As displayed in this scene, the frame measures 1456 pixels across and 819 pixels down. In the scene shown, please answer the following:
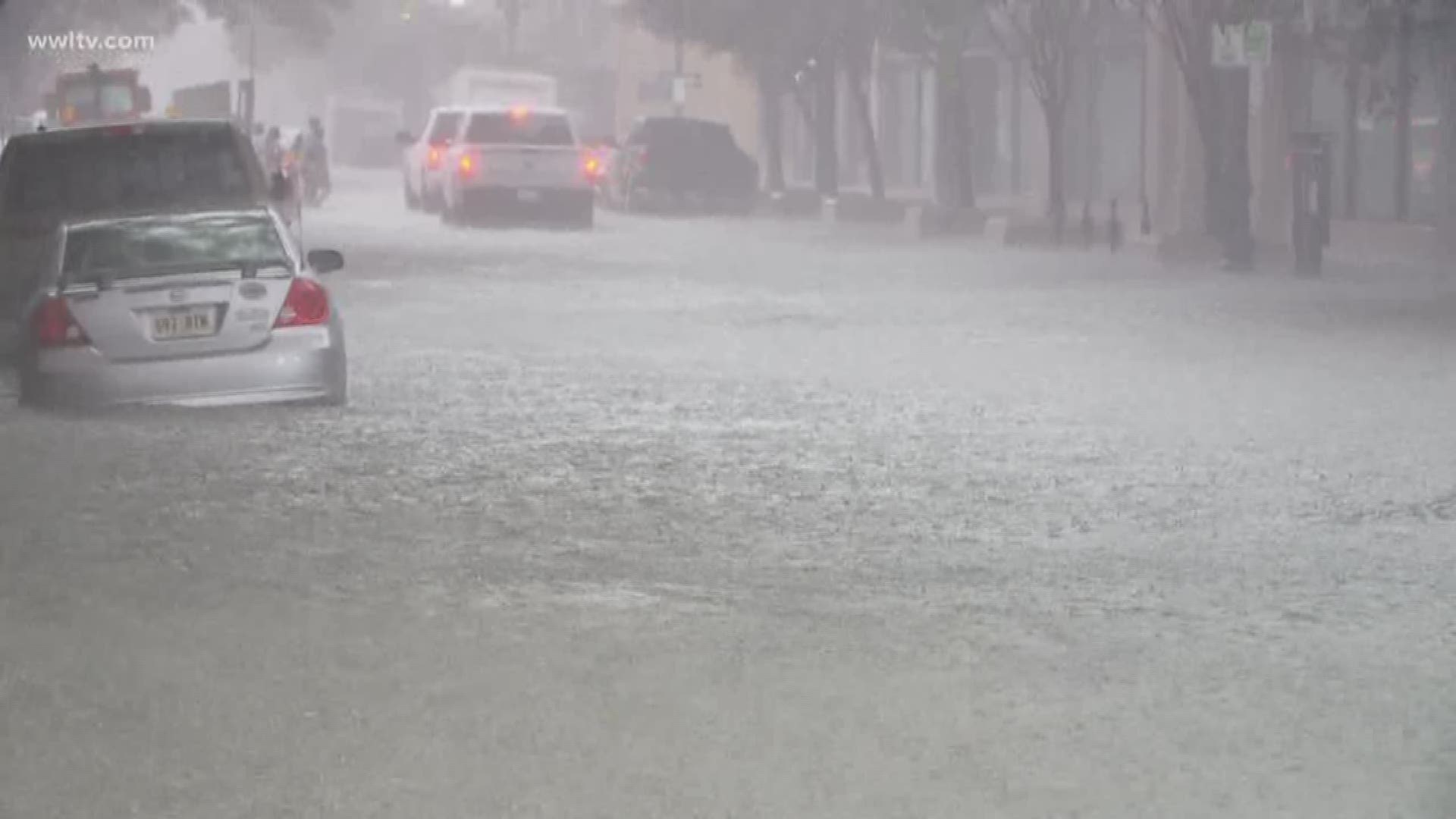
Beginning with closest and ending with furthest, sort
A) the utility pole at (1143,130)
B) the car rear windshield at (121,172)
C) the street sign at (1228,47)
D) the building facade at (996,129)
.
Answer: the car rear windshield at (121,172) → the street sign at (1228,47) → the utility pole at (1143,130) → the building facade at (996,129)

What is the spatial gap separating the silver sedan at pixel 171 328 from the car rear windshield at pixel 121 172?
392 cm

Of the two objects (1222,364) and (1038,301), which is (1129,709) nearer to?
(1222,364)

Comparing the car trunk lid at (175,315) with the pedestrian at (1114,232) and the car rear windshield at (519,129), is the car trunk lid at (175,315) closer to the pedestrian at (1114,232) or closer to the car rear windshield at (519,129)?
the pedestrian at (1114,232)

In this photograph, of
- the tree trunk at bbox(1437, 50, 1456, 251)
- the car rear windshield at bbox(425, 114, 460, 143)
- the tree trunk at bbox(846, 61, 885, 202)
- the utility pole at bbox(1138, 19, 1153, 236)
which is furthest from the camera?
the tree trunk at bbox(846, 61, 885, 202)

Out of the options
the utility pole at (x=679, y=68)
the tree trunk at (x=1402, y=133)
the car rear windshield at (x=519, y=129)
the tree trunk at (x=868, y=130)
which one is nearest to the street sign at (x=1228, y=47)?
the tree trunk at (x=1402, y=133)

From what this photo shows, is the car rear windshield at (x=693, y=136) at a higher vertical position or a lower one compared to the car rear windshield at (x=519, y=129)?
lower

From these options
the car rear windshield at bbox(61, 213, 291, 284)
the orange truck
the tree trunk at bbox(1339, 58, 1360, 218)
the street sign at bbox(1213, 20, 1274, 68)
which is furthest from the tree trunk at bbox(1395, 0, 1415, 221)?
the orange truck

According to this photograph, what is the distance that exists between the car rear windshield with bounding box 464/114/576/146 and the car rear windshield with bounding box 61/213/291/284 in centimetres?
2991

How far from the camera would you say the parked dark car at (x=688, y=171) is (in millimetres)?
54562

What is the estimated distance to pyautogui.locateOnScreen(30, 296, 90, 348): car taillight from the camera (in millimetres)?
16281

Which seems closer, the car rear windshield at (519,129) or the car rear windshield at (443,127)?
the car rear windshield at (519,129)

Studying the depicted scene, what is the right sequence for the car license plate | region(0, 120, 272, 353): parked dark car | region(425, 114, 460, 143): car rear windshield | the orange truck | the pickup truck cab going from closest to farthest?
the car license plate < region(0, 120, 272, 353): parked dark car < the pickup truck cab < region(425, 114, 460, 143): car rear windshield < the orange truck

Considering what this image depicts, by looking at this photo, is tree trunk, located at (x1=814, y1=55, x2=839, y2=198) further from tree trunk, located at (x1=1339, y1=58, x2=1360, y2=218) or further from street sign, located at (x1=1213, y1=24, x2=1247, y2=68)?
street sign, located at (x1=1213, y1=24, x2=1247, y2=68)

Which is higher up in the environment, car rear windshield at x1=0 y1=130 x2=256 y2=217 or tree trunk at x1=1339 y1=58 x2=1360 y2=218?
car rear windshield at x1=0 y1=130 x2=256 y2=217
